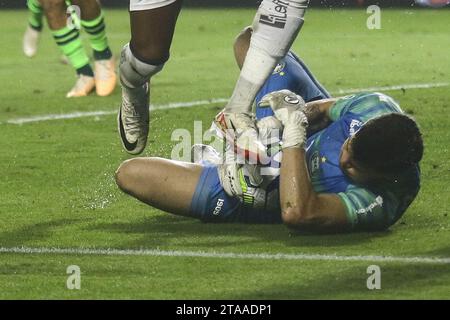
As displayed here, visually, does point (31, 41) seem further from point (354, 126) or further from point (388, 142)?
point (388, 142)

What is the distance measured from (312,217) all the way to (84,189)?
1.97 meters

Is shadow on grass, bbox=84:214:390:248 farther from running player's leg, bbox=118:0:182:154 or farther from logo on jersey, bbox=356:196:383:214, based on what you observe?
running player's leg, bbox=118:0:182:154

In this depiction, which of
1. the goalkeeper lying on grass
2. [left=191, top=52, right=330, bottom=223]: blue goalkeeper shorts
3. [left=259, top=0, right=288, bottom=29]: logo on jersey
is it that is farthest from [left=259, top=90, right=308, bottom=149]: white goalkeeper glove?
[left=259, top=0, right=288, bottom=29]: logo on jersey

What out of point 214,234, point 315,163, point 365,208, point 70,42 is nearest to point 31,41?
Answer: point 70,42

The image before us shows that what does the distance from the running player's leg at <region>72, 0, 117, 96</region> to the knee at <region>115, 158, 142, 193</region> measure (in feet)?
17.2

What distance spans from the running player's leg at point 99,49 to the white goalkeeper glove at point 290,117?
591cm

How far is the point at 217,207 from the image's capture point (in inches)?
268

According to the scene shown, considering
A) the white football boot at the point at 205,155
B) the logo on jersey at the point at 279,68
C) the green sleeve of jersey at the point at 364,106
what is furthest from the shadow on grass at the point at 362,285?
the logo on jersey at the point at 279,68

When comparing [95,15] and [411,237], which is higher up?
[411,237]

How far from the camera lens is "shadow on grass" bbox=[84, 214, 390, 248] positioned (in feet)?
21.1

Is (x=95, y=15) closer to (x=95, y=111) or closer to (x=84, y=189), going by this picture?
(x=95, y=111)

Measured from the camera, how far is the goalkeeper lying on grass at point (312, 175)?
6.26 meters
